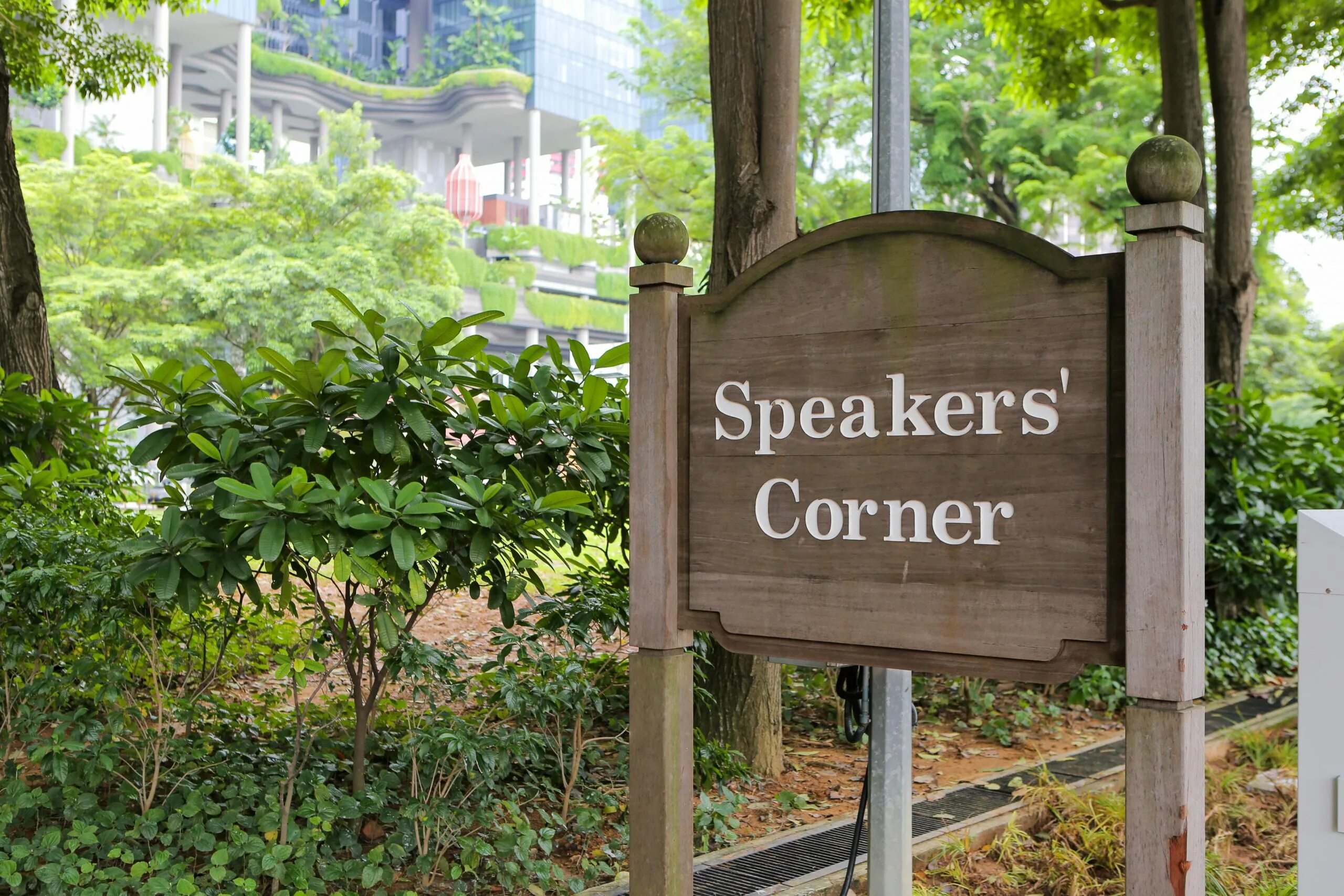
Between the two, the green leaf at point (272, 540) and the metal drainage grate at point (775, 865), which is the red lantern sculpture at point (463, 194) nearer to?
the metal drainage grate at point (775, 865)

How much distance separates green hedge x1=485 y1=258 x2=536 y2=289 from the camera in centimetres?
4984

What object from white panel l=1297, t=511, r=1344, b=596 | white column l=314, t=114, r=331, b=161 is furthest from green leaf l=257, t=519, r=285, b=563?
white column l=314, t=114, r=331, b=161

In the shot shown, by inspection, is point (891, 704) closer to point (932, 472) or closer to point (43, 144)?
point (932, 472)

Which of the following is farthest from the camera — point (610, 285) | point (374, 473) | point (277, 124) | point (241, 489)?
point (277, 124)

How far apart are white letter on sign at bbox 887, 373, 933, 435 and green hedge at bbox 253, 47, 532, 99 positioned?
64.4 metres

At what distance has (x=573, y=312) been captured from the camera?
5359 centimetres

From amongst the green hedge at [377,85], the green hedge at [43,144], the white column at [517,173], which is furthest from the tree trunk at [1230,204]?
the white column at [517,173]

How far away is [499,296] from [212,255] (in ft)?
86.1

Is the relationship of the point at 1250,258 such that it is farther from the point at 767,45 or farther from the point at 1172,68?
the point at 767,45

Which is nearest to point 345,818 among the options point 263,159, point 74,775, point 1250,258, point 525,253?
point 74,775

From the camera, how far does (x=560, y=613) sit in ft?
12.4

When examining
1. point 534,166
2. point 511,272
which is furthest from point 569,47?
point 511,272

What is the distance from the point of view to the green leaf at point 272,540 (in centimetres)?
295

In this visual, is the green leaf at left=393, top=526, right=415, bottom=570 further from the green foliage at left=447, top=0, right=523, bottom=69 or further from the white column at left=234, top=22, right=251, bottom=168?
the green foliage at left=447, top=0, right=523, bottom=69
